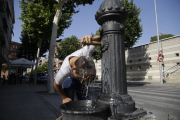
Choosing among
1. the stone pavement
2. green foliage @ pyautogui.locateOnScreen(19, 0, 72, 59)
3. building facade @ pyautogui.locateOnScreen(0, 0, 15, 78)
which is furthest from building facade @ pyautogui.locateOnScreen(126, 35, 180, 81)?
building facade @ pyautogui.locateOnScreen(0, 0, 15, 78)

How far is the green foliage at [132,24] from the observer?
52.6ft

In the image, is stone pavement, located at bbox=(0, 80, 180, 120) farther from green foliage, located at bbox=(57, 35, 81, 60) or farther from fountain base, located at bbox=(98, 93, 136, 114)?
green foliage, located at bbox=(57, 35, 81, 60)

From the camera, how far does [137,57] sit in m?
22.7

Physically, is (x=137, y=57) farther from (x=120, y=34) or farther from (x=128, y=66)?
(x=120, y=34)

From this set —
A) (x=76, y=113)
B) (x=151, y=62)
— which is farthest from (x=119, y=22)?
(x=151, y=62)

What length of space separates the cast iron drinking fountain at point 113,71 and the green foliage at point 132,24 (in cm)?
1485

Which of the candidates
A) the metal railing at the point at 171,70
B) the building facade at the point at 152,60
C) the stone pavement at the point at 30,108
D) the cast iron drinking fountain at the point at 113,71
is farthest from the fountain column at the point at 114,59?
the metal railing at the point at 171,70

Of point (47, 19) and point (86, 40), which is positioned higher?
point (47, 19)

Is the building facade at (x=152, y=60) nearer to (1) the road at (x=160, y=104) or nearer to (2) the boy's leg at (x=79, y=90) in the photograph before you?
(1) the road at (x=160, y=104)

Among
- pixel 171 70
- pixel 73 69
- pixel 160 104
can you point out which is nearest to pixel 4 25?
pixel 73 69

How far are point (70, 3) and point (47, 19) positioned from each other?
Answer: 4.35 m

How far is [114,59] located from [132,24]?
52.7 ft

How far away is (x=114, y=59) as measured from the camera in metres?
1.80

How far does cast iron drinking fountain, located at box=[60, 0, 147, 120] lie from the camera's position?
1684 mm
